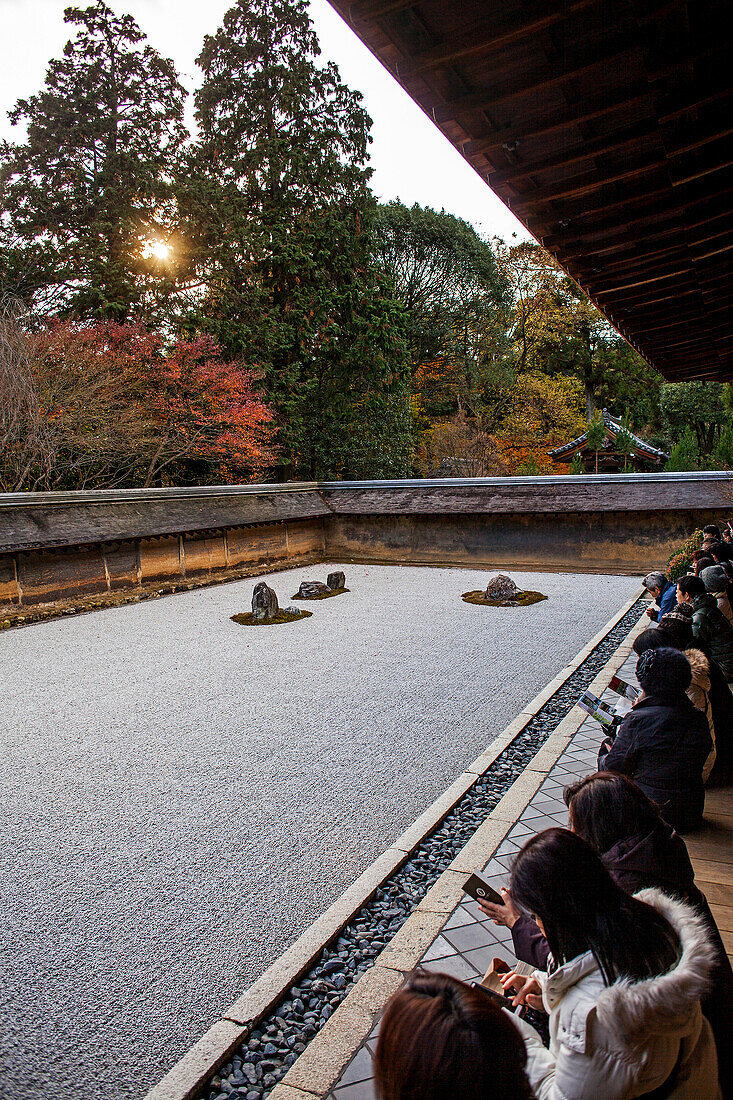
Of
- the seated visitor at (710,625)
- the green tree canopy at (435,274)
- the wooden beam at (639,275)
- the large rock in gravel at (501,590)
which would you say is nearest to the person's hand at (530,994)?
the wooden beam at (639,275)

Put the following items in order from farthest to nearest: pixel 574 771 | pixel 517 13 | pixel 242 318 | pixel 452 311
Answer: pixel 452 311
pixel 242 318
pixel 574 771
pixel 517 13

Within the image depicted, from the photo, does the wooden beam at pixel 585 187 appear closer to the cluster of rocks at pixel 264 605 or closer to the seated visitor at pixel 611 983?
the seated visitor at pixel 611 983

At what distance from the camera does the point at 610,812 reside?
2053 mm

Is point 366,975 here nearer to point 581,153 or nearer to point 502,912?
point 502,912

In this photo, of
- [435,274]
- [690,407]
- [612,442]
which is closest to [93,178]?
[435,274]

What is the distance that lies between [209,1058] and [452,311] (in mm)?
27423

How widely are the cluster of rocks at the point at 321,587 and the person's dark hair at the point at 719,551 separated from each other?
261 inches

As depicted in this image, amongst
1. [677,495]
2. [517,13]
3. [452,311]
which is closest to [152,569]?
[677,495]

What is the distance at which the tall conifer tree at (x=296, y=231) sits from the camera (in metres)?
18.9

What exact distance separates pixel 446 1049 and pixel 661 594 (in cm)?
Result: 651

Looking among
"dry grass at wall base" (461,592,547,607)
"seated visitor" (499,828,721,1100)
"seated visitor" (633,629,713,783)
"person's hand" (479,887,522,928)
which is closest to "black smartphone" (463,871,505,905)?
"person's hand" (479,887,522,928)

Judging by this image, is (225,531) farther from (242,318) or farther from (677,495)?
(677,495)

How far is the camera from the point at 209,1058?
7.57 feet

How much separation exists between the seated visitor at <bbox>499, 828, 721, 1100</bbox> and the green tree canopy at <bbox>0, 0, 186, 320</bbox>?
17564 millimetres
